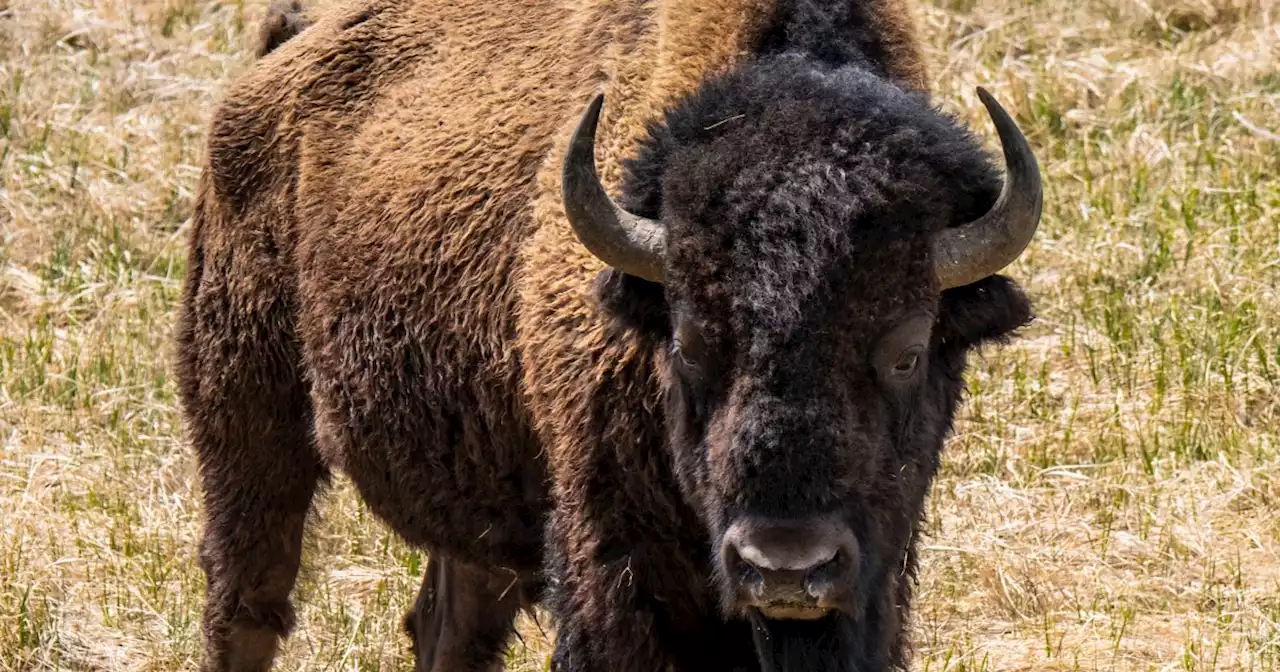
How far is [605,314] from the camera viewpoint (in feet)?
13.7

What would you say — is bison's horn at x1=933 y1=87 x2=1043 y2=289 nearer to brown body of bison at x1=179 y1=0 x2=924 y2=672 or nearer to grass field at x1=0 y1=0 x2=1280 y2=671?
brown body of bison at x1=179 y1=0 x2=924 y2=672

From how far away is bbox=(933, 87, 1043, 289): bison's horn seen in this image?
3.73 m

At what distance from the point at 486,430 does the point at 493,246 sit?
0.49 metres

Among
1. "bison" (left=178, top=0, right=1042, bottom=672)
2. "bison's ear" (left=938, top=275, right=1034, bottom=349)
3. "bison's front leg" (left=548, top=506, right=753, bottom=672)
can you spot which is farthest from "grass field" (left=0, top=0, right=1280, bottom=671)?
"bison's ear" (left=938, top=275, right=1034, bottom=349)

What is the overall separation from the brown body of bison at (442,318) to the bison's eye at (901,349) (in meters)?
0.57

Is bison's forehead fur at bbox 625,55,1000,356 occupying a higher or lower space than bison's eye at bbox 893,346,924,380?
higher

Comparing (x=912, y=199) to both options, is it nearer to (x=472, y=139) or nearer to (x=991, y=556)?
(x=472, y=139)

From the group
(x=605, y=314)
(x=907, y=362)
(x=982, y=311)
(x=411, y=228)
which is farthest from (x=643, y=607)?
(x=411, y=228)

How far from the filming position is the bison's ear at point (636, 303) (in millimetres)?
4000

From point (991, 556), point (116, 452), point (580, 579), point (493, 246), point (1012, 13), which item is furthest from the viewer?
point (1012, 13)

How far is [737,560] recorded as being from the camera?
364 centimetres

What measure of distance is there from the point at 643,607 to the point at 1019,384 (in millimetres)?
3565

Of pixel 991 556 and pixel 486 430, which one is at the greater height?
pixel 486 430

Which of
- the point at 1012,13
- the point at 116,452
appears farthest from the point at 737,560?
the point at 1012,13
